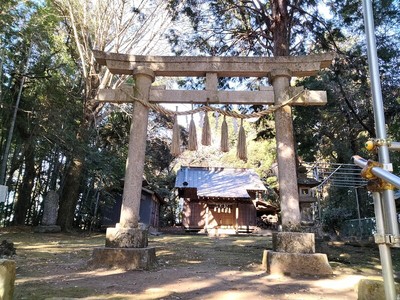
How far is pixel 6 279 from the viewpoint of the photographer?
83.5 inches

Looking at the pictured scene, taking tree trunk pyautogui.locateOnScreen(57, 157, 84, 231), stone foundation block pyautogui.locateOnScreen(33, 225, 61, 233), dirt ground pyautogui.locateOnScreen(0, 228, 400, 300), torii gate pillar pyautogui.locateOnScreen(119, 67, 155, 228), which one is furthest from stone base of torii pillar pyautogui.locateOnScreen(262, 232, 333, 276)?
tree trunk pyautogui.locateOnScreen(57, 157, 84, 231)

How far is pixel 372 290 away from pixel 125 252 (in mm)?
3668

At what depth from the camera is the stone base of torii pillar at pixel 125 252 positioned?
4734 mm

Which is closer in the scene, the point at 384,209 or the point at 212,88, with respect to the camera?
the point at 384,209

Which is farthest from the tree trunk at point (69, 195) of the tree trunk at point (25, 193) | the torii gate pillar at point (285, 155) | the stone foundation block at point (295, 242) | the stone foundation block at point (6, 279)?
the stone foundation block at point (6, 279)

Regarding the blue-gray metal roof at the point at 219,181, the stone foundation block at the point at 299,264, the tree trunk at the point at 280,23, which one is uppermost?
the tree trunk at the point at 280,23

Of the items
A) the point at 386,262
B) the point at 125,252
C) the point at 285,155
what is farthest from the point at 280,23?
the point at 386,262

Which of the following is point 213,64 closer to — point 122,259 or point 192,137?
point 192,137

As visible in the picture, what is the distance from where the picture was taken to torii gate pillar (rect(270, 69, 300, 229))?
5.09 metres

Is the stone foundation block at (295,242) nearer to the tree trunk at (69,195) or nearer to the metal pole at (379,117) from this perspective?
the metal pole at (379,117)

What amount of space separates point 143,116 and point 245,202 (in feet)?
47.2

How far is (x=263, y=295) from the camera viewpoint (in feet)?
11.0

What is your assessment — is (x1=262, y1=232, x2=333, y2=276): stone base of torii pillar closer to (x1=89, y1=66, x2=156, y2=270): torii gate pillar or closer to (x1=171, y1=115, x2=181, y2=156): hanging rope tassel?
(x1=89, y1=66, x2=156, y2=270): torii gate pillar

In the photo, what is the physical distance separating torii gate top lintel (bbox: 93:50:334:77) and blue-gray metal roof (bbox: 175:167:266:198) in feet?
42.5
